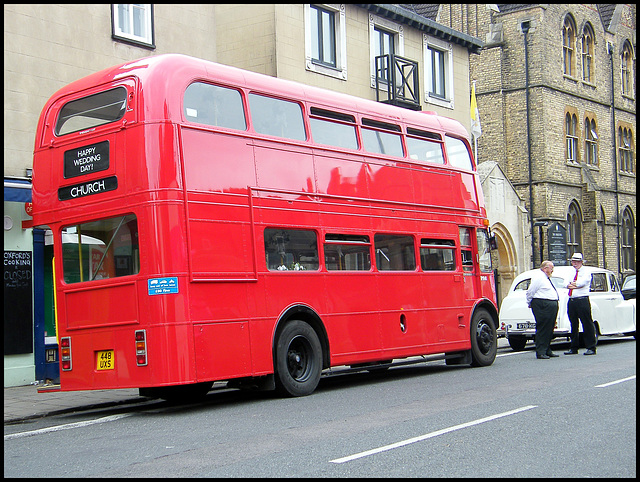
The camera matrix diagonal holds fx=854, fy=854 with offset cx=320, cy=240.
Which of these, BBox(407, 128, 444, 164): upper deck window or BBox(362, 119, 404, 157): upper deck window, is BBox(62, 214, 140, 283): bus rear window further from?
BBox(407, 128, 444, 164): upper deck window

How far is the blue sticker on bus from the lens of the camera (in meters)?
10.2

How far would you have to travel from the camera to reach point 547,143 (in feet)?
118

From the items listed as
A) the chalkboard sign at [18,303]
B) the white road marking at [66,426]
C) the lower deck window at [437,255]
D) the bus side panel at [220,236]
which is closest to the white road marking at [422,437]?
the bus side panel at [220,236]

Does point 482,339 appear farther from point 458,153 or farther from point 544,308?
point 458,153

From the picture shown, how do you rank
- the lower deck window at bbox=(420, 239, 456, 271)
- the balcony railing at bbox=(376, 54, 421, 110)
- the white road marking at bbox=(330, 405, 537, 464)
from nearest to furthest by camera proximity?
the white road marking at bbox=(330, 405, 537, 464)
the lower deck window at bbox=(420, 239, 456, 271)
the balcony railing at bbox=(376, 54, 421, 110)

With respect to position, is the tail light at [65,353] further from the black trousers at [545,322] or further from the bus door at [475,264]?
the black trousers at [545,322]

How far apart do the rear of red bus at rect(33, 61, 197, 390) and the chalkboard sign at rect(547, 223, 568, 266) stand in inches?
1026

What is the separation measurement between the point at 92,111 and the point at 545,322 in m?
9.72

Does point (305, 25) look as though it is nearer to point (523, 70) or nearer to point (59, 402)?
point (59, 402)

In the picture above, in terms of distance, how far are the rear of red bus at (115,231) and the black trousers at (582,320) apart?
9.69 m

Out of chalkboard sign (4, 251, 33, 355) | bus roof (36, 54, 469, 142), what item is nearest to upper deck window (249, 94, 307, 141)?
bus roof (36, 54, 469, 142)

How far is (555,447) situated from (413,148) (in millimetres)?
8306

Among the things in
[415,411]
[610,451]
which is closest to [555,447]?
[610,451]

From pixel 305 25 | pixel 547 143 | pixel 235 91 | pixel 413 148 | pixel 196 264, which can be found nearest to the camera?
pixel 196 264
